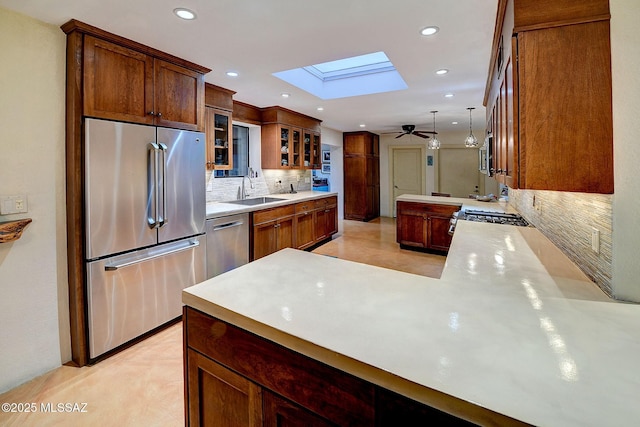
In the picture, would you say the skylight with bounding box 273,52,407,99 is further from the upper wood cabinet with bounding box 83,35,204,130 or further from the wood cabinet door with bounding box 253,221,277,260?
the wood cabinet door with bounding box 253,221,277,260

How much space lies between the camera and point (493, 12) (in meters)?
2.02

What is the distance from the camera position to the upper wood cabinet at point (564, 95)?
1.12 metres

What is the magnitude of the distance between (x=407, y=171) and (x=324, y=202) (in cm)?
391

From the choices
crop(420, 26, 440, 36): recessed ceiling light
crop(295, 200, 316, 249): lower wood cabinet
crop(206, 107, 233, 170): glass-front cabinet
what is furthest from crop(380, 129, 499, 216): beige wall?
crop(420, 26, 440, 36): recessed ceiling light

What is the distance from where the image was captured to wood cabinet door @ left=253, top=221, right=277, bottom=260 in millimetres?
3906

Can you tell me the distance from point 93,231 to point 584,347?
8.82 feet

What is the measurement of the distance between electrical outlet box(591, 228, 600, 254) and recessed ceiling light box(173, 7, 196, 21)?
2496 millimetres

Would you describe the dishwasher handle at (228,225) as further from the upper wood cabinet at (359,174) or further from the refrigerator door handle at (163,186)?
the upper wood cabinet at (359,174)

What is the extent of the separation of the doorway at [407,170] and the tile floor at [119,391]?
719 cm

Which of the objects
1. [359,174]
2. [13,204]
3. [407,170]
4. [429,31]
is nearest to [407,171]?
[407,170]

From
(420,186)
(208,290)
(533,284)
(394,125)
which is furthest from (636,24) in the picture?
(420,186)

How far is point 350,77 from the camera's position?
4.09 meters

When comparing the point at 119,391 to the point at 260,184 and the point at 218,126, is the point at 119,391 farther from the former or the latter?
the point at 260,184

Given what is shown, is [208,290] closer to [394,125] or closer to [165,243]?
[165,243]
